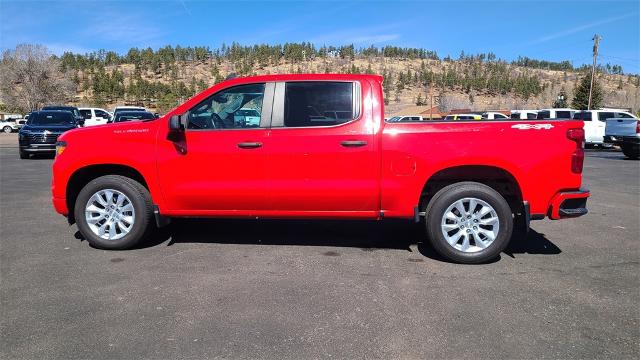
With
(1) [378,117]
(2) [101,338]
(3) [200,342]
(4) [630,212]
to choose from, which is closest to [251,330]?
(3) [200,342]

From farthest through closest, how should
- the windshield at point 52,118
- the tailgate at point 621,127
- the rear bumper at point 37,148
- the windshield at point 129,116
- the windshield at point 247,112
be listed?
the windshield at point 129,116 < the tailgate at point 621,127 < the windshield at point 52,118 < the rear bumper at point 37,148 < the windshield at point 247,112

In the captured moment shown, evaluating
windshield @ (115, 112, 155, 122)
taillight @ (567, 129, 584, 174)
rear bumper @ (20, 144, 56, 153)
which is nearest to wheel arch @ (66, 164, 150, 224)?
taillight @ (567, 129, 584, 174)

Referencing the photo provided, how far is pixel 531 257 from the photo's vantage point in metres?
5.19

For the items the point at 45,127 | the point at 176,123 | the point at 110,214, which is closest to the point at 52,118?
the point at 45,127

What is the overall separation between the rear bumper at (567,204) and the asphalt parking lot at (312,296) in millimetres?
556

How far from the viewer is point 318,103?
16.8 feet

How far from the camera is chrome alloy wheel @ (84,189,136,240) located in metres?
5.32

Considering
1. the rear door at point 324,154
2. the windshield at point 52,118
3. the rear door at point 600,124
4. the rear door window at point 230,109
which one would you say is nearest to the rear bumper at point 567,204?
the rear door at point 324,154

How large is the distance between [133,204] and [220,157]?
1167 mm

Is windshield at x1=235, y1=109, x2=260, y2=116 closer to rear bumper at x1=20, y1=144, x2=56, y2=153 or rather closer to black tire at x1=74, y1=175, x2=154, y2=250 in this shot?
black tire at x1=74, y1=175, x2=154, y2=250

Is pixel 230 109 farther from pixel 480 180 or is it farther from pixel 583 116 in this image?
pixel 583 116

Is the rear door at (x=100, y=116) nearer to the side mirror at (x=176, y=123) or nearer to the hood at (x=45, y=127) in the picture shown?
the hood at (x=45, y=127)

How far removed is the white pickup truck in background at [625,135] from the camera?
17.5 meters

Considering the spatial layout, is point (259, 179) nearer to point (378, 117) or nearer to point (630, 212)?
point (378, 117)
